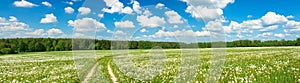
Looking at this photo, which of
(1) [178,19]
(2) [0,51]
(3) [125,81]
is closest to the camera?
(3) [125,81]

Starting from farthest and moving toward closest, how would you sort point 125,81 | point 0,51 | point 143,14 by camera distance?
point 0,51 < point 143,14 < point 125,81

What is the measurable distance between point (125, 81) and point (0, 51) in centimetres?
8106

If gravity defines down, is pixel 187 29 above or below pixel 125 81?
above

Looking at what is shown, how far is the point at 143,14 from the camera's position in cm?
1719

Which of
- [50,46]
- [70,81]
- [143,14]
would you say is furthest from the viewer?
[50,46]

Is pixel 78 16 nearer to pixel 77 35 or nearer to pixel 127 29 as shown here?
pixel 77 35

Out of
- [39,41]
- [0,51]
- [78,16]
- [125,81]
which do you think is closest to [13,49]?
[0,51]

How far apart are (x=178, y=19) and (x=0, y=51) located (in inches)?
3143

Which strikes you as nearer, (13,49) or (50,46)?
(13,49)

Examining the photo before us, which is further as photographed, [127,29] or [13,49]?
[13,49]

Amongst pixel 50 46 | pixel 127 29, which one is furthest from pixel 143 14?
pixel 50 46

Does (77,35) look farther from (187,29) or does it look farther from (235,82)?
(235,82)

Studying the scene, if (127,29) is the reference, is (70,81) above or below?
below

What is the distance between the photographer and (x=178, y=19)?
15.1m
